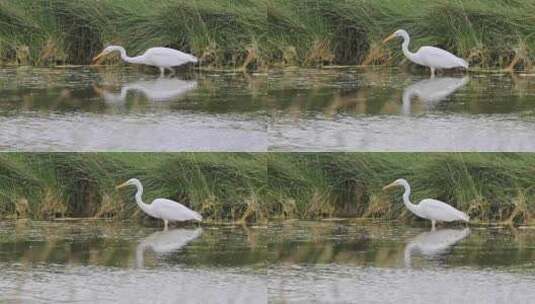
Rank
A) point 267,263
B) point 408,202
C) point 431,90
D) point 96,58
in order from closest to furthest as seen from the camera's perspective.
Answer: point 267,263 < point 408,202 < point 431,90 < point 96,58

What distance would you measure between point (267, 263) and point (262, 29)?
1804 millimetres

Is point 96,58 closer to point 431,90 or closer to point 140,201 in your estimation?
point 140,201

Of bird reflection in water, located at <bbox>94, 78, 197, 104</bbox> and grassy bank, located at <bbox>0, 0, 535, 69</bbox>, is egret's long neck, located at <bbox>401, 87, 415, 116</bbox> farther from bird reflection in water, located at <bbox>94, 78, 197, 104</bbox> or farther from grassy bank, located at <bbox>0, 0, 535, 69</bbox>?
bird reflection in water, located at <bbox>94, 78, 197, 104</bbox>

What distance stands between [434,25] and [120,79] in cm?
216

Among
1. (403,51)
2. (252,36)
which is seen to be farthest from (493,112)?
(252,36)

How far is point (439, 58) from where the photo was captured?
32.9 ft

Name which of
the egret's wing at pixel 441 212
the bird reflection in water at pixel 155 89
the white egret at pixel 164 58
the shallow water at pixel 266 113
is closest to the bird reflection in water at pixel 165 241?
the shallow water at pixel 266 113

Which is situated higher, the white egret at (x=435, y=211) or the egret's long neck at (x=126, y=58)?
the egret's long neck at (x=126, y=58)

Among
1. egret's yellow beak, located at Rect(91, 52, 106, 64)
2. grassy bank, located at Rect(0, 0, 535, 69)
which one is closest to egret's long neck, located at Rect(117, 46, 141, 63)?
egret's yellow beak, located at Rect(91, 52, 106, 64)

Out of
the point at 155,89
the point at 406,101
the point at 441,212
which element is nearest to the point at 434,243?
the point at 441,212

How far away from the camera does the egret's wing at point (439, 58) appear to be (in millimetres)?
10023

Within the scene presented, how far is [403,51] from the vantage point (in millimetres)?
10305

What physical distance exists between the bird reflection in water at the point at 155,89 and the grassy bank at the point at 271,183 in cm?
39

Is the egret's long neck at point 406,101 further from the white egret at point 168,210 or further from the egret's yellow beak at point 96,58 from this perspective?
the egret's yellow beak at point 96,58
